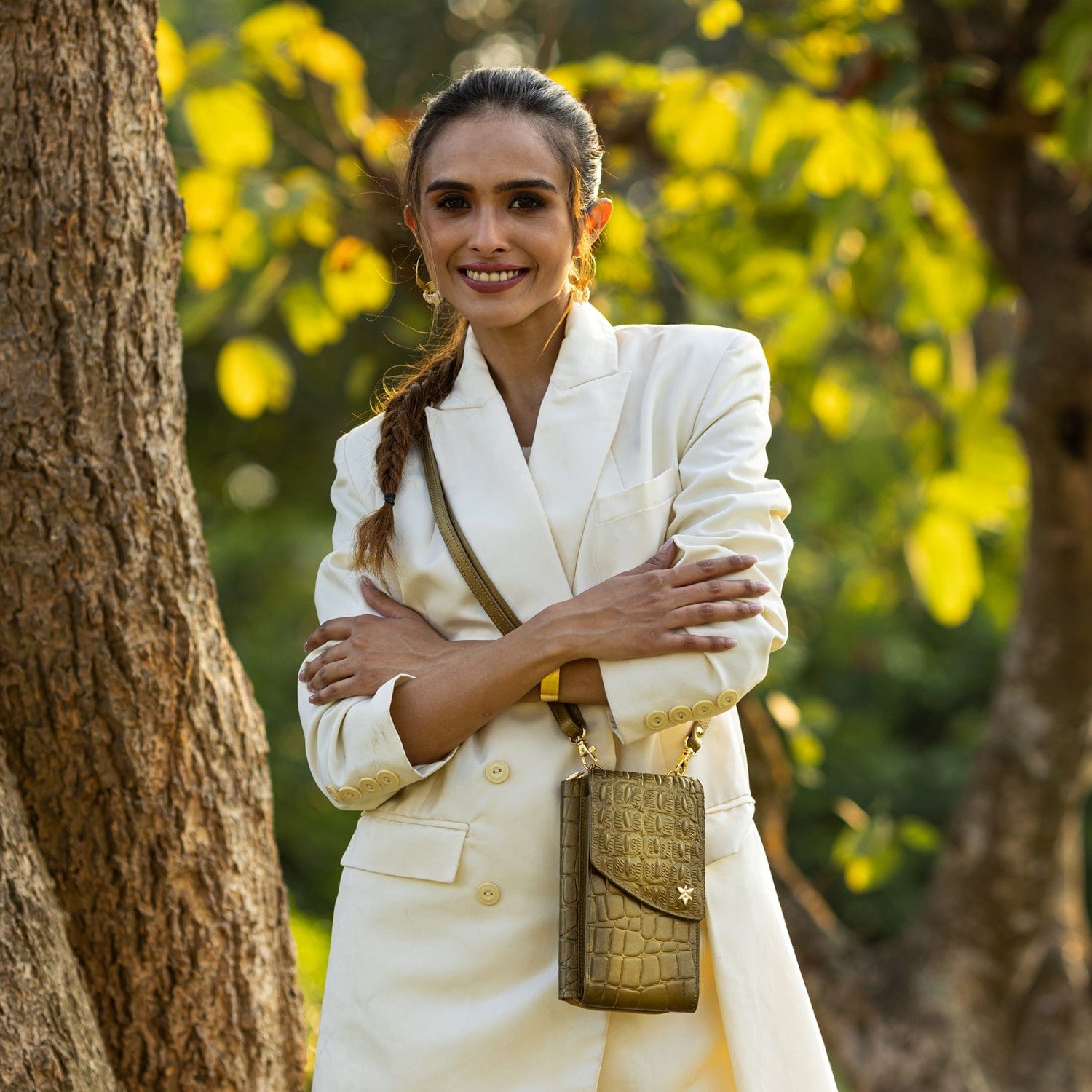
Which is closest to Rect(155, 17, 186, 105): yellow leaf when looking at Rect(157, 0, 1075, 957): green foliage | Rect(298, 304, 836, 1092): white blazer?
Rect(157, 0, 1075, 957): green foliage

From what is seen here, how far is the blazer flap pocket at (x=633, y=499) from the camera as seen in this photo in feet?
6.01

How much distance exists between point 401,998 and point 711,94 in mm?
3223

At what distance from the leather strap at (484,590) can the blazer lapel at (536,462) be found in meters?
0.01

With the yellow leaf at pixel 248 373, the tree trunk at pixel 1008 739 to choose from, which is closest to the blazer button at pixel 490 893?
the tree trunk at pixel 1008 739

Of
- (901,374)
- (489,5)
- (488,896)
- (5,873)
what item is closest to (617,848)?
(488,896)

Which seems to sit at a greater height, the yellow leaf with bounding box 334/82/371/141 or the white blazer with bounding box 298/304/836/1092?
the yellow leaf with bounding box 334/82/371/141

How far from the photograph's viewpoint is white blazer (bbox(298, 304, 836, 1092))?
176cm

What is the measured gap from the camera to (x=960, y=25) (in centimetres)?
409

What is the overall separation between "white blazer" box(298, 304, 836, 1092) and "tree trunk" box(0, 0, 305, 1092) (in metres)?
0.29

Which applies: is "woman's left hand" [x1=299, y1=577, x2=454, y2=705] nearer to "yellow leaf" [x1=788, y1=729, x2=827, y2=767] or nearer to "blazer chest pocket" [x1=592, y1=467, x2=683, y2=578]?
"blazer chest pocket" [x1=592, y1=467, x2=683, y2=578]

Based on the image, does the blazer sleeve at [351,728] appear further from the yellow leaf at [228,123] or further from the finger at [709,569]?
the yellow leaf at [228,123]

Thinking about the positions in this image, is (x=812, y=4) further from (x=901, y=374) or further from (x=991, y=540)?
(x=901, y=374)

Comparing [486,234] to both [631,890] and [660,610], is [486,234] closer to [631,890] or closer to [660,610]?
[660,610]

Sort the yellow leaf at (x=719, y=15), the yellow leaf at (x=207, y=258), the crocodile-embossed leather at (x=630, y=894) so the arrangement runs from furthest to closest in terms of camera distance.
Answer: the yellow leaf at (x=207, y=258), the yellow leaf at (x=719, y=15), the crocodile-embossed leather at (x=630, y=894)
